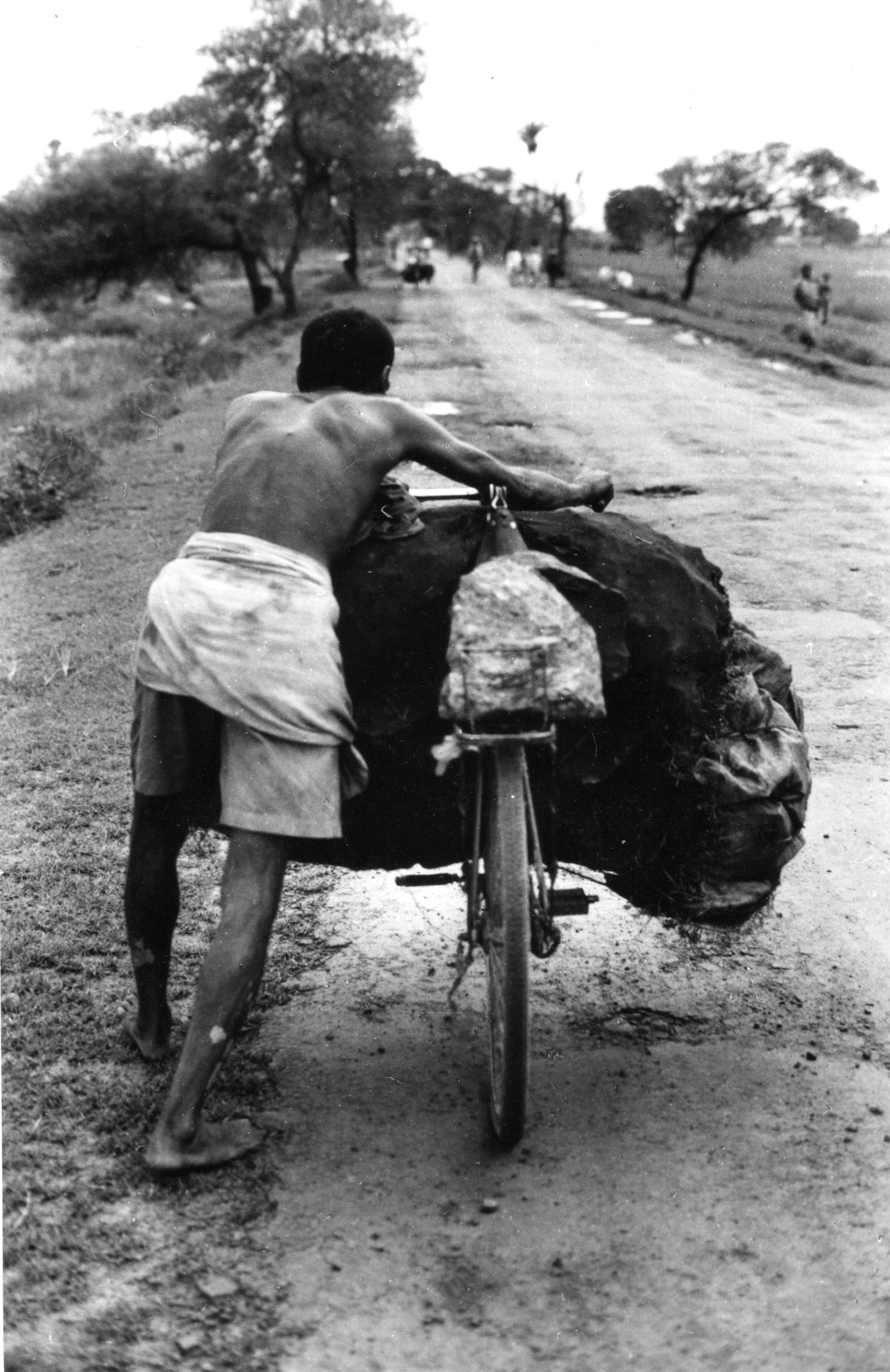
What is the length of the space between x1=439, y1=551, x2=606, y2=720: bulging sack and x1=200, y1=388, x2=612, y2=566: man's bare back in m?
0.37

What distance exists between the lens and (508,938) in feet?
8.34

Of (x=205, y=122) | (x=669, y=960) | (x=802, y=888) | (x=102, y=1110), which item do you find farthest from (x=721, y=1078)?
(x=205, y=122)

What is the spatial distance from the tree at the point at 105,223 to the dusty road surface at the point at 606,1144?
29.1 m

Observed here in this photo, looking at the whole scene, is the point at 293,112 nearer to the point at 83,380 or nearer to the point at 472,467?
the point at 83,380

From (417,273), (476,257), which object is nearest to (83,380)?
(417,273)

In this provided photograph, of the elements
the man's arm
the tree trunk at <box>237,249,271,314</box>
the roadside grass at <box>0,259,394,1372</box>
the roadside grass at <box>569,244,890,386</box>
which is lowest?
the tree trunk at <box>237,249,271,314</box>

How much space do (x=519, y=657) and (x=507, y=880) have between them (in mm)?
427

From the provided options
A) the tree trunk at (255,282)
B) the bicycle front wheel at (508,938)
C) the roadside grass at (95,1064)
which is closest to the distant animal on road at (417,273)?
the tree trunk at (255,282)

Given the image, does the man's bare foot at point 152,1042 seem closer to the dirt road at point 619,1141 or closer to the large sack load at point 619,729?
the dirt road at point 619,1141

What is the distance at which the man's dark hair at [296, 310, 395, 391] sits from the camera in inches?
120

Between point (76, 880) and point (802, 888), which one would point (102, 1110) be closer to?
point (76, 880)

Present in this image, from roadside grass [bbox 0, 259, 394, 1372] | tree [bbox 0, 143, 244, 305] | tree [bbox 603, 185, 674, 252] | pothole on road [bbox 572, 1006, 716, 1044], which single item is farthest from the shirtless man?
tree [bbox 603, 185, 674, 252]

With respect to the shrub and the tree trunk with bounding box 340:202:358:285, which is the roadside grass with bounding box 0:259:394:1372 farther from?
the tree trunk with bounding box 340:202:358:285

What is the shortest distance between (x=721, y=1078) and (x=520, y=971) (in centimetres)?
80
